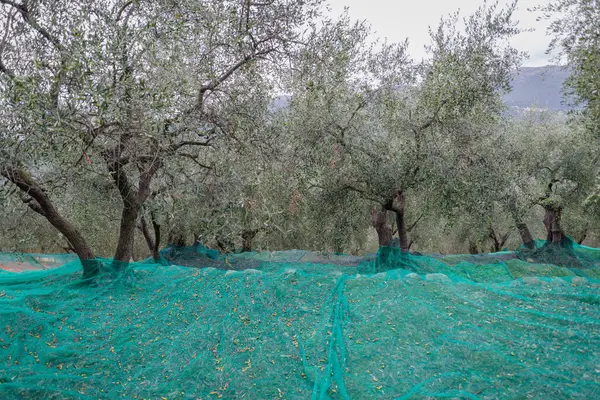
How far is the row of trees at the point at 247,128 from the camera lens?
406 cm

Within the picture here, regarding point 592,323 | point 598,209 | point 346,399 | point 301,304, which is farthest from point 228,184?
point 598,209

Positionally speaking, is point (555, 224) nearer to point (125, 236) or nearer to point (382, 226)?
point (382, 226)

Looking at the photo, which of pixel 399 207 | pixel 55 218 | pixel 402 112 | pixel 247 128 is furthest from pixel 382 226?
pixel 55 218

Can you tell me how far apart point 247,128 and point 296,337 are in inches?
125

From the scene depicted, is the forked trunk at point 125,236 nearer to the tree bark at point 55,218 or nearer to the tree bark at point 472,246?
the tree bark at point 55,218

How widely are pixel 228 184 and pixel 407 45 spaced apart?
7.59 metres

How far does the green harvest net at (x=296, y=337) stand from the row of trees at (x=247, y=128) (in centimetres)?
119

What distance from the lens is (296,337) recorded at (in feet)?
18.1

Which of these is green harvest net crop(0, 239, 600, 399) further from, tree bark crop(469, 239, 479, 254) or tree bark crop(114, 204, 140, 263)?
tree bark crop(469, 239, 479, 254)

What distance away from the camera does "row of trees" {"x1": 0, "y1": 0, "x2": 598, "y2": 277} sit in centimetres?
406

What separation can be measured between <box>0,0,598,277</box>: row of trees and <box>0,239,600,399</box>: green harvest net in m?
1.19

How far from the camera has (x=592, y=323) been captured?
5.46 metres

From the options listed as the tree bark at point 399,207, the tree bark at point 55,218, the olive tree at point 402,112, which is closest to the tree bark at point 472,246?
the tree bark at point 399,207

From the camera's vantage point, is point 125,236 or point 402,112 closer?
point 125,236
